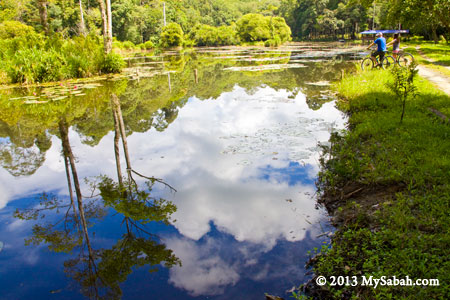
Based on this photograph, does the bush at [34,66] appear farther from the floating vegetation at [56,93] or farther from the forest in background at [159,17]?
the forest in background at [159,17]

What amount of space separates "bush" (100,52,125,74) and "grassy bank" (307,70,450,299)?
1583 cm

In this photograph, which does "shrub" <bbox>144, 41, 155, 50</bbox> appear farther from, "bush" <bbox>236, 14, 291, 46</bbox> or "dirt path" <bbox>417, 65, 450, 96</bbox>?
"dirt path" <bbox>417, 65, 450, 96</bbox>

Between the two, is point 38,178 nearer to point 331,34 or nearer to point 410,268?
point 410,268

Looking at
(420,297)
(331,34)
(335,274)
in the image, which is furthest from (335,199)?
(331,34)

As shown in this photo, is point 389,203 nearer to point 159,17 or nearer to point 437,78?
point 437,78

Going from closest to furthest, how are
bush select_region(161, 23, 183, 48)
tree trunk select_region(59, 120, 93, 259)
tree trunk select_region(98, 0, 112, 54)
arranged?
1. tree trunk select_region(59, 120, 93, 259)
2. tree trunk select_region(98, 0, 112, 54)
3. bush select_region(161, 23, 183, 48)

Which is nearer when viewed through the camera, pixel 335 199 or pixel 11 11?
pixel 335 199

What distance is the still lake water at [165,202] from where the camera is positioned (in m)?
3.38

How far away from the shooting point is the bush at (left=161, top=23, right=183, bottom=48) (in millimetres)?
54594

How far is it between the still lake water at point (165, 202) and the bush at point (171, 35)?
47.8 meters

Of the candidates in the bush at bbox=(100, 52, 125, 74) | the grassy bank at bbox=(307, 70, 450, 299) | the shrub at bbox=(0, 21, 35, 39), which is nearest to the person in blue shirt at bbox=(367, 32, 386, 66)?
the grassy bank at bbox=(307, 70, 450, 299)

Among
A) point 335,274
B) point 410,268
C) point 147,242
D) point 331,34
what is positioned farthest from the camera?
point 331,34

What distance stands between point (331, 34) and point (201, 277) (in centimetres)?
9521

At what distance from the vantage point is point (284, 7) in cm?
13038
